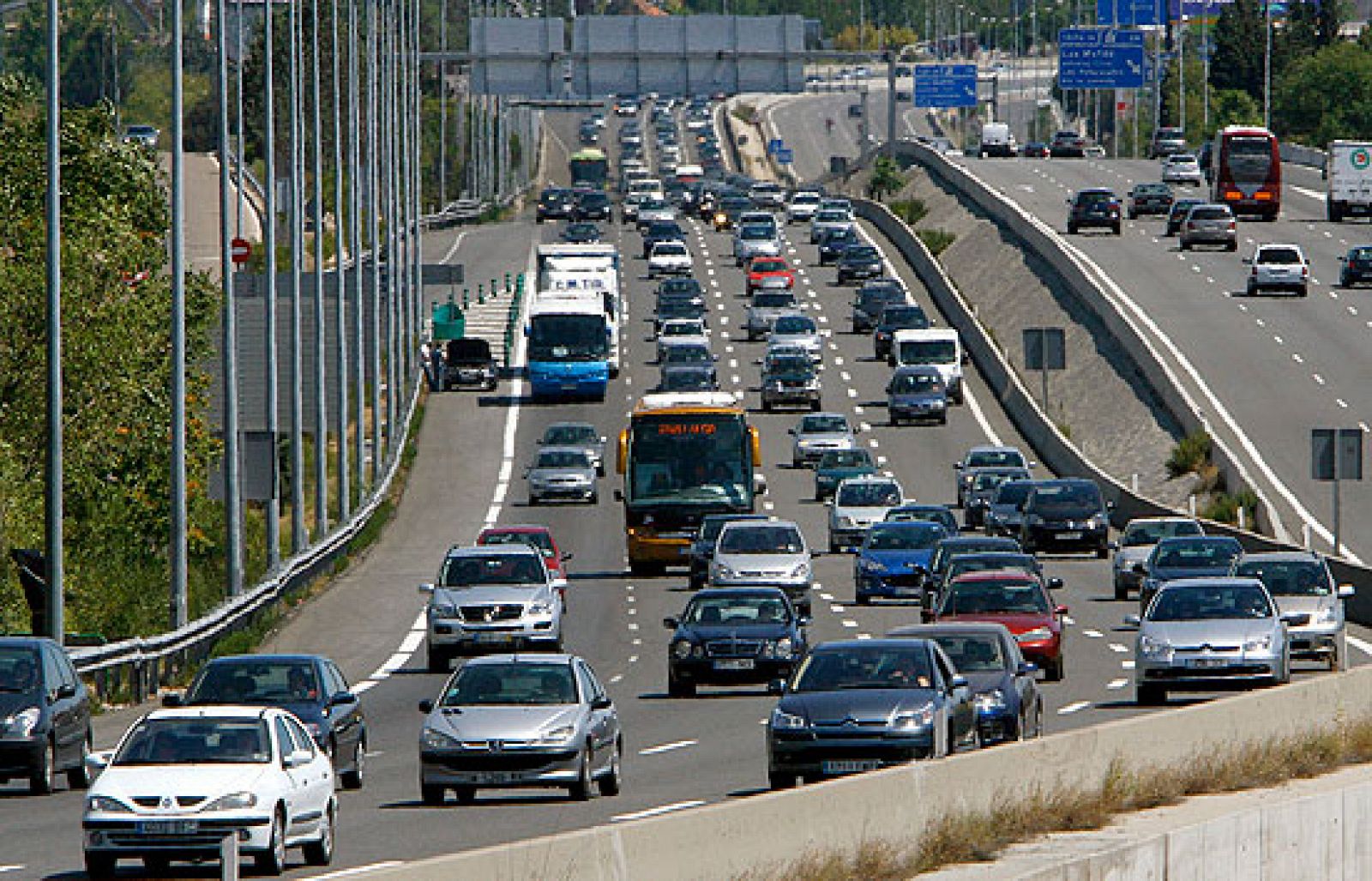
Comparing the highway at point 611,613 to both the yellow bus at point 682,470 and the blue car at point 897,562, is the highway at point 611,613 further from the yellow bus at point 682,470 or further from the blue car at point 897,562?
the yellow bus at point 682,470

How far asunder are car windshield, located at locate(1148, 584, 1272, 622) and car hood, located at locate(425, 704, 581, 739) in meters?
10.0

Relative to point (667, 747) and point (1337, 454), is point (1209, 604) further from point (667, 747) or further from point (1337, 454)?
point (1337, 454)

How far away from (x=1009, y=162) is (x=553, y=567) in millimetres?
110167

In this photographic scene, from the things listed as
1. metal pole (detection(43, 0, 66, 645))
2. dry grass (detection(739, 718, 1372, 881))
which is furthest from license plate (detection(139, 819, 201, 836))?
metal pole (detection(43, 0, 66, 645))

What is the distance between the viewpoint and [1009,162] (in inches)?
6152

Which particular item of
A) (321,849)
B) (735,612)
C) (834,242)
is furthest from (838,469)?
(834,242)

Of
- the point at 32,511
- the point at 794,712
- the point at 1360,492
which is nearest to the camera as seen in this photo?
the point at 794,712

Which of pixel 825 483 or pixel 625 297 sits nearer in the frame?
pixel 825 483

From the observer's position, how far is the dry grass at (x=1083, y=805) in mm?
17391

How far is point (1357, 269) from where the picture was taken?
3900 inches

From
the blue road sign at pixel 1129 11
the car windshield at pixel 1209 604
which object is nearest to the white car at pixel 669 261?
the blue road sign at pixel 1129 11

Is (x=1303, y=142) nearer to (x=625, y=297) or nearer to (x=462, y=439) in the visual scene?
(x=625, y=297)

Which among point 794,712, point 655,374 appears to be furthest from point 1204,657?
point 655,374

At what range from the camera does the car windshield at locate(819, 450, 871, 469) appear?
6981 centimetres
